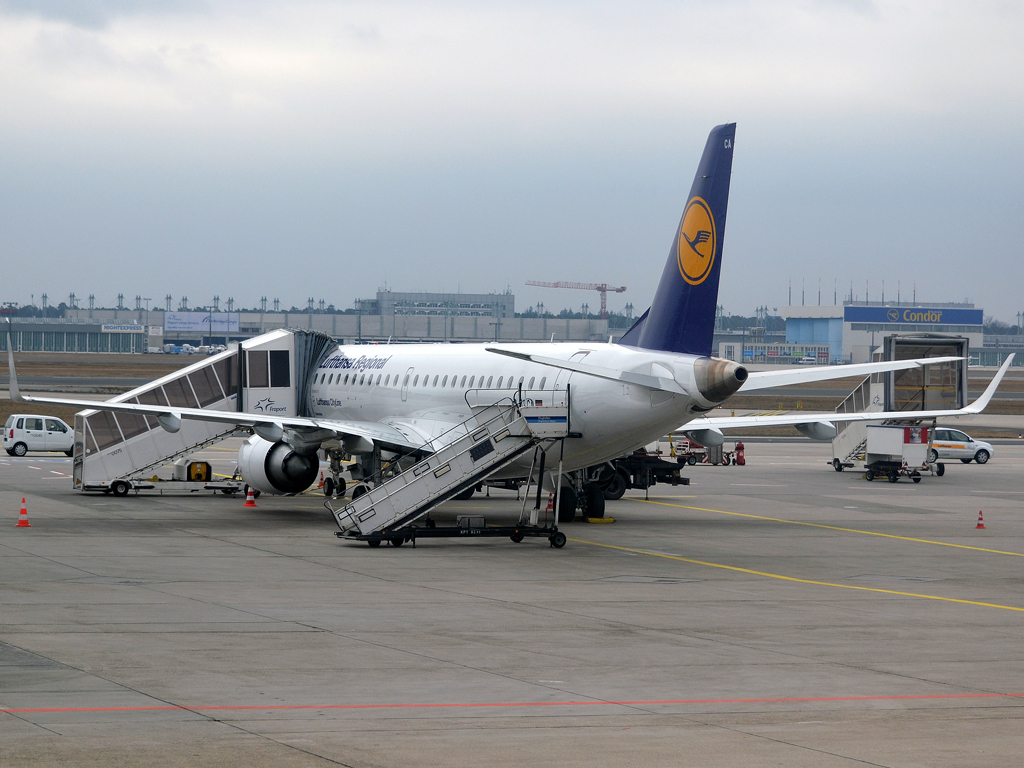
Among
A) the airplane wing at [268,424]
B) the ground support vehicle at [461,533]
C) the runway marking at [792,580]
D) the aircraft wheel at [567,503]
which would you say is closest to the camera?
the runway marking at [792,580]

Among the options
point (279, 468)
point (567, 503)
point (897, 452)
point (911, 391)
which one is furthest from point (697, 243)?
point (911, 391)

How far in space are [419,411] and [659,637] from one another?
20481mm

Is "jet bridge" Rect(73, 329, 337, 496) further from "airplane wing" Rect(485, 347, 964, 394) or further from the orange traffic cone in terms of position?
"airplane wing" Rect(485, 347, 964, 394)

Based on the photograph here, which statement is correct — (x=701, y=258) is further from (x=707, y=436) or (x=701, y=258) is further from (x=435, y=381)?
(x=707, y=436)

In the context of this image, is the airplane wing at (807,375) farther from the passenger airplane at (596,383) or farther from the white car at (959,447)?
the white car at (959,447)

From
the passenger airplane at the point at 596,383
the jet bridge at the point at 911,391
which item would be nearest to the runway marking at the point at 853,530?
the passenger airplane at the point at 596,383

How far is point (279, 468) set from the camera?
37719 millimetres

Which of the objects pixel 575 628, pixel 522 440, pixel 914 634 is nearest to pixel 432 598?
pixel 575 628

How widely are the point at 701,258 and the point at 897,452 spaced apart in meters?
27.0

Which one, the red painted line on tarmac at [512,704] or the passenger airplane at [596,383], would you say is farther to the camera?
the passenger airplane at [596,383]

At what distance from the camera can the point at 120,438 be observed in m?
41.0

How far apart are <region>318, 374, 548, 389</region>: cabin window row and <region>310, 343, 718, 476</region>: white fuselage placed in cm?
3

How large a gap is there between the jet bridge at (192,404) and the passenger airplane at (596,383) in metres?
3.79

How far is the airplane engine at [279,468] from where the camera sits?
124ft
